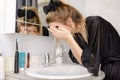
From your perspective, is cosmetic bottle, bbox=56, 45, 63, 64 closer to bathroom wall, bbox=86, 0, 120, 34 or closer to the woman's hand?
the woman's hand

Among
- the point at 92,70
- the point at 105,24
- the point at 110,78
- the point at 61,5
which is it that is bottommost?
the point at 110,78

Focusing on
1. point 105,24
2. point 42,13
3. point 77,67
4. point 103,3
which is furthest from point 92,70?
point 103,3

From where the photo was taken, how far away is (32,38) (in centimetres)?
127

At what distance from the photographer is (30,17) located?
4.03 feet

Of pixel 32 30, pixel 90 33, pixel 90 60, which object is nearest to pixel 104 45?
pixel 90 33

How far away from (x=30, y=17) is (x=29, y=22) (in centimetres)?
3

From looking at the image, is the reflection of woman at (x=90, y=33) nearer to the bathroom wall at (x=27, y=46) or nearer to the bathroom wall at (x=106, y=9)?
the bathroom wall at (x=27, y=46)

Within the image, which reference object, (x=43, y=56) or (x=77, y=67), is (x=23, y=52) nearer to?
(x=43, y=56)

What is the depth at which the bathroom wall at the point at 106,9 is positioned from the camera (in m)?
1.67

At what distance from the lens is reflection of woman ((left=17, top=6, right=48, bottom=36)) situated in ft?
3.82

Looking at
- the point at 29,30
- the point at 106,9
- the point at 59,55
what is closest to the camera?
the point at 29,30

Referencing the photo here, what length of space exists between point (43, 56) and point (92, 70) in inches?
16.4

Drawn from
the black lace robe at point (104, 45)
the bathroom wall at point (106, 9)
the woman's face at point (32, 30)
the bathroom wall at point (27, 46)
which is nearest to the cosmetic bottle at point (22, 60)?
the bathroom wall at point (27, 46)

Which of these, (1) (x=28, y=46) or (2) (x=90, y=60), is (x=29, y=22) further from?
(2) (x=90, y=60)
